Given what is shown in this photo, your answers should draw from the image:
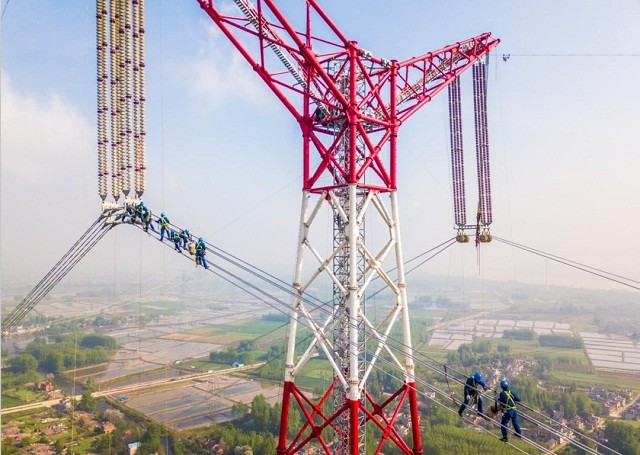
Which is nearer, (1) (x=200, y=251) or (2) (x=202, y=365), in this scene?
(1) (x=200, y=251)

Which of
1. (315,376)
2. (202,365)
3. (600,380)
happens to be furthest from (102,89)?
(600,380)

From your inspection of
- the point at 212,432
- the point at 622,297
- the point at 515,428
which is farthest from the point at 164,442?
the point at 622,297

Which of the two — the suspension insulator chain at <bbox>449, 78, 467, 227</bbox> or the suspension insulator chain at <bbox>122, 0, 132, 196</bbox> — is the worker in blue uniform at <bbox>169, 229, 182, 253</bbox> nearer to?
the suspension insulator chain at <bbox>122, 0, 132, 196</bbox>

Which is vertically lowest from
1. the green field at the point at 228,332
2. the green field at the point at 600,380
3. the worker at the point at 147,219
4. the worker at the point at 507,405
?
the green field at the point at 600,380

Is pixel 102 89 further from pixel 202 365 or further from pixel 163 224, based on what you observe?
pixel 202 365

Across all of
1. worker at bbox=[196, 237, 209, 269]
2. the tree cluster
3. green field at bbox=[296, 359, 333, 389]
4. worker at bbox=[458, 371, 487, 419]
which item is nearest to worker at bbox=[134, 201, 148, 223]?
worker at bbox=[196, 237, 209, 269]

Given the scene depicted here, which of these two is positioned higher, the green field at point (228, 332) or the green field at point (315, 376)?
the green field at point (315, 376)

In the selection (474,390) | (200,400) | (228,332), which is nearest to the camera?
(474,390)

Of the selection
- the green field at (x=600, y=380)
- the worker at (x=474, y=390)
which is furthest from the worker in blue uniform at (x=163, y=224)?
the green field at (x=600, y=380)

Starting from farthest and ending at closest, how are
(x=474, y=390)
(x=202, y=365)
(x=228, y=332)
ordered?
(x=228, y=332), (x=202, y=365), (x=474, y=390)

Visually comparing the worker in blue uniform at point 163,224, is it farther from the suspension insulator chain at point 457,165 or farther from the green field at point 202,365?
the green field at point 202,365

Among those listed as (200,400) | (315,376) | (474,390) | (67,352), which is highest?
(474,390)

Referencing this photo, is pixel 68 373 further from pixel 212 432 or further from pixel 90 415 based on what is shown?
pixel 212 432
